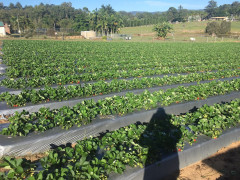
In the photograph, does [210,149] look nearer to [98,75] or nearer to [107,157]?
[107,157]

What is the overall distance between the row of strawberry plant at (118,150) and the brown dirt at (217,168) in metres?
0.56

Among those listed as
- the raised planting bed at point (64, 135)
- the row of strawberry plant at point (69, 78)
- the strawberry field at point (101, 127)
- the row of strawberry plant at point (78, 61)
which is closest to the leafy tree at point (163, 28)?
the row of strawberry plant at point (78, 61)

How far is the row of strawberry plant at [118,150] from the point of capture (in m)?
3.55

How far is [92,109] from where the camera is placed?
20.2ft

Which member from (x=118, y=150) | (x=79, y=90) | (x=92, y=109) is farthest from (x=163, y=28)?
(x=118, y=150)

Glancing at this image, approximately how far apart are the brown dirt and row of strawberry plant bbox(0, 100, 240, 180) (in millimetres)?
562

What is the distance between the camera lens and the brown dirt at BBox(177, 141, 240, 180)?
180 inches

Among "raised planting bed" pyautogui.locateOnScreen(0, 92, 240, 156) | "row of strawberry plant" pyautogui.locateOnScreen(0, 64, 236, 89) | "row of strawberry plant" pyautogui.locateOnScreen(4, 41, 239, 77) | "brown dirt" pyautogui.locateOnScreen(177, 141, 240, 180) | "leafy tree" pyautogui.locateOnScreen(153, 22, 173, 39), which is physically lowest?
"brown dirt" pyautogui.locateOnScreen(177, 141, 240, 180)

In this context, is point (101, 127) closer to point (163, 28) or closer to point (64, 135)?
point (64, 135)

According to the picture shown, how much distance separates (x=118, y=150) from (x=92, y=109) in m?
2.18

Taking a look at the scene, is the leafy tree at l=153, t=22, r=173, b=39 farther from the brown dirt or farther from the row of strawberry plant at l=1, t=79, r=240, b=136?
the brown dirt

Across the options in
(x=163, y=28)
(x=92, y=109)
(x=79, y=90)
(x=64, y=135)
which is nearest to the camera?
(x=64, y=135)

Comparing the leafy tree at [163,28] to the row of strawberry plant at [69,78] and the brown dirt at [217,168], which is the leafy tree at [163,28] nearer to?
the row of strawberry plant at [69,78]

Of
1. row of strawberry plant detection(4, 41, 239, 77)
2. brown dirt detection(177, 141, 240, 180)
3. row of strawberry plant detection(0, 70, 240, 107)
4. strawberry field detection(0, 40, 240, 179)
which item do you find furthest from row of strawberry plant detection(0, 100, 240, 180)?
row of strawberry plant detection(4, 41, 239, 77)
